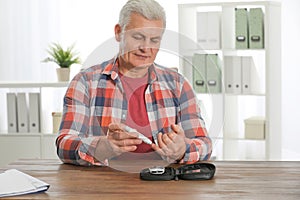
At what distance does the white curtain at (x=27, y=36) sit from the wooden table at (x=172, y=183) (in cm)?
315

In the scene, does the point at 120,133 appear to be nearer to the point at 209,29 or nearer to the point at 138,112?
the point at 138,112

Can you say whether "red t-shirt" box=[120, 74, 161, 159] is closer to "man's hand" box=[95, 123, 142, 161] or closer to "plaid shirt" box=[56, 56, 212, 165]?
"plaid shirt" box=[56, 56, 212, 165]

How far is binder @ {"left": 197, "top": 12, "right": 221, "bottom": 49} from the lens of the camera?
14.5ft

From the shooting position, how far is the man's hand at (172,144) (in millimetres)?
2023

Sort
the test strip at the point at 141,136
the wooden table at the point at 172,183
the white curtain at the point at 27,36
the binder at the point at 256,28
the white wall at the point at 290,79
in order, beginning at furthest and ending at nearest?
the white curtain at the point at 27,36
the white wall at the point at 290,79
the binder at the point at 256,28
the test strip at the point at 141,136
the wooden table at the point at 172,183

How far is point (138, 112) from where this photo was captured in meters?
2.26

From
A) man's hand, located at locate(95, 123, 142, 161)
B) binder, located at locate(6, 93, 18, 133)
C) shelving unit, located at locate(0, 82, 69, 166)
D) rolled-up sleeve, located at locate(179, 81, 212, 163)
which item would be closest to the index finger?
man's hand, located at locate(95, 123, 142, 161)

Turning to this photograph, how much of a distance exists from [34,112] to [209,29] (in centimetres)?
134

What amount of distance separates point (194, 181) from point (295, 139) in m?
3.31

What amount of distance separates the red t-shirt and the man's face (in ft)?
0.29

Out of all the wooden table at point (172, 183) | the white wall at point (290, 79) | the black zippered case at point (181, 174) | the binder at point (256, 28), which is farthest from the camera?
the white wall at point (290, 79)

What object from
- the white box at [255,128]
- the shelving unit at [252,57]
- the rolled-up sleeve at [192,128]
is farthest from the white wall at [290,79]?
the rolled-up sleeve at [192,128]

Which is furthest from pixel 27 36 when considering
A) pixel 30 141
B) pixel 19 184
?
pixel 19 184

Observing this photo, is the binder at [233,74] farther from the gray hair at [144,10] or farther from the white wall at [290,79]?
the gray hair at [144,10]
